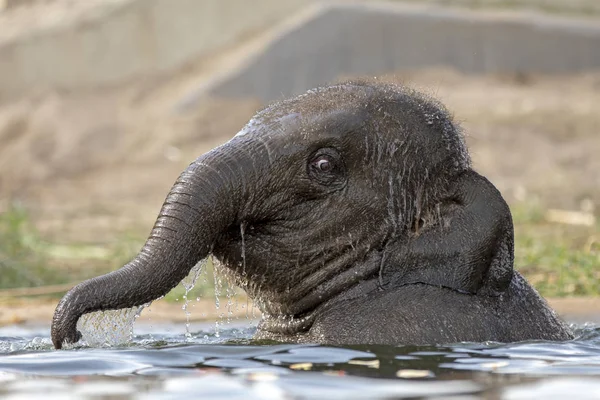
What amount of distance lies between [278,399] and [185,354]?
122cm

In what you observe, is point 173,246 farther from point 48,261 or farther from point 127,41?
point 127,41

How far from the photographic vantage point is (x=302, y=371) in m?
5.16

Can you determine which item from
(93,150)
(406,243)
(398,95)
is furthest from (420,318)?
(93,150)

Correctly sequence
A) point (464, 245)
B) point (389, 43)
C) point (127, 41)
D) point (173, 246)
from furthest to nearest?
point (127, 41), point (389, 43), point (464, 245), point (173, 246)

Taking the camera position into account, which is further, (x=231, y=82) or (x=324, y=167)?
(x=231, y=82)

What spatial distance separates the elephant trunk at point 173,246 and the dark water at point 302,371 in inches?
9.3

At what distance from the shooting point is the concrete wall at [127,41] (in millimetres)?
22500

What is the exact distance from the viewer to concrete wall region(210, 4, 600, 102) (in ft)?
68.1

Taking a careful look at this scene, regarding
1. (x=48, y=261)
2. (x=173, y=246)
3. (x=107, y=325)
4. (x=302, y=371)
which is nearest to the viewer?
(x=302, y=371)

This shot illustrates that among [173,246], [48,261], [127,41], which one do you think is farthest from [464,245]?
[127,41]

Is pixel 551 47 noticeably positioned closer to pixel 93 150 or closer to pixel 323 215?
pixel 93 150

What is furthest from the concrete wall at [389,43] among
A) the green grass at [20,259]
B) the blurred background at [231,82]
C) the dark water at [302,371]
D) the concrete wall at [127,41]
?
the dark water at [302,371]

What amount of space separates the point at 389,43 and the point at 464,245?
1541 cm

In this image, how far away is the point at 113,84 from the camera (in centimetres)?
2333
